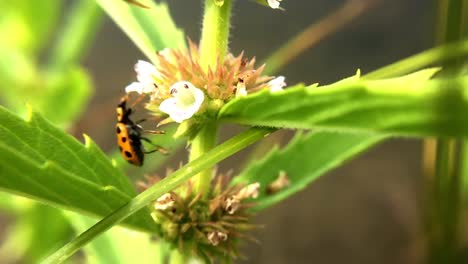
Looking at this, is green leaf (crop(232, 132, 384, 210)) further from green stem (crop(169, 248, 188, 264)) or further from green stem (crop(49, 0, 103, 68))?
green stem (crop(49, 0, 103, 68))

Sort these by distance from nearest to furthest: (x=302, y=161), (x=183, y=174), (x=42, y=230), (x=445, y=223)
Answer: (x=445, y=223) < (x=183, y=174) < (x=302, y=161) < (x=42, y=230)

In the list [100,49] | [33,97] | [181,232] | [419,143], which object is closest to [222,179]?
[181,232]

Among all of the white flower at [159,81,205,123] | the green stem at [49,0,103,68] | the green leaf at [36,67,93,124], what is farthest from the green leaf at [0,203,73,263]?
the white flower at [159,81,205,123]

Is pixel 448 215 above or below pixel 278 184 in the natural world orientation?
below

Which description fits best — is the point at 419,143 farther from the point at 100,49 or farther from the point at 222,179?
the point at 222,179

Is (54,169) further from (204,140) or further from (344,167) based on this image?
(344,167)

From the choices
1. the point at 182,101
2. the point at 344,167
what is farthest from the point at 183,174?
the point at 344,167

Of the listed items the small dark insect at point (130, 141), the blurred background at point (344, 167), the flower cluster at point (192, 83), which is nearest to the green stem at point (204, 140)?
the flower cluster at point (192, 83)

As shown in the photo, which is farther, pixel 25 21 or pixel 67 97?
pixel 25 21
